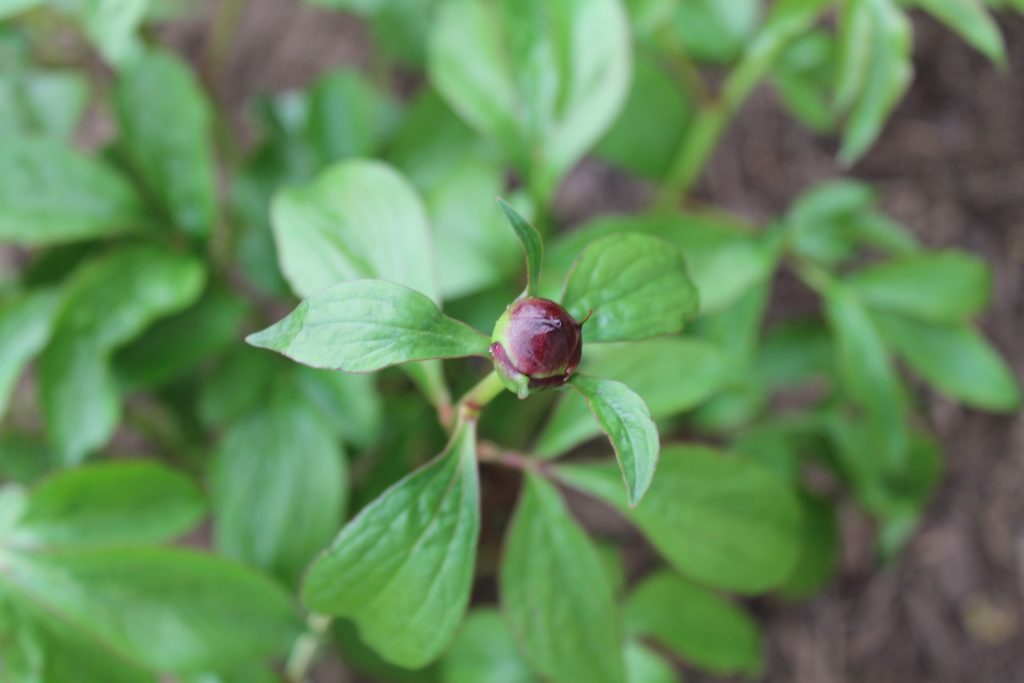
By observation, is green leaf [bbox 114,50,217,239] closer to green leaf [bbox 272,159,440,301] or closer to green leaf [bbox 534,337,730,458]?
green leaf [bbox 272,159,440,301]

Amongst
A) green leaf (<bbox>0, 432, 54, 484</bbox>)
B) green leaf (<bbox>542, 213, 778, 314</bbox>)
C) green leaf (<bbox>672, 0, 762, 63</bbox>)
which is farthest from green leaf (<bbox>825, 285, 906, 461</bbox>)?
green leaf (<bbox>0, 432, 54, 484</bbox>)

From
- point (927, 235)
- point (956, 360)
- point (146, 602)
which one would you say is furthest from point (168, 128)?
point (927, 235)

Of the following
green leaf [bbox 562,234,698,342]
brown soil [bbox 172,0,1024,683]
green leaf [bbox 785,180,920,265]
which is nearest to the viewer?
green leaf [bbox 562,234,698,342]

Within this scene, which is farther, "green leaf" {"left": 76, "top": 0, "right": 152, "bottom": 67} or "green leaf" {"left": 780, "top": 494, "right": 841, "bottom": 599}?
"green leaf" {"left": 780, "top": 494, "right": 841, "bottom": 599}

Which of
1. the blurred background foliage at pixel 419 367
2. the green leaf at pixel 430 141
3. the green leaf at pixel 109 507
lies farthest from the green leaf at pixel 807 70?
the green leaf at pixel 109 507

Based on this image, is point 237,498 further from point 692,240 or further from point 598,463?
point 692,240

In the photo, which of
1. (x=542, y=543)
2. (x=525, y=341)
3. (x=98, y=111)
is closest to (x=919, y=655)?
(x=542, y=543)

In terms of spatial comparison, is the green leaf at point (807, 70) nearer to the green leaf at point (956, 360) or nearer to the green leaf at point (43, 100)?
the green leaf at point (956, 360)
